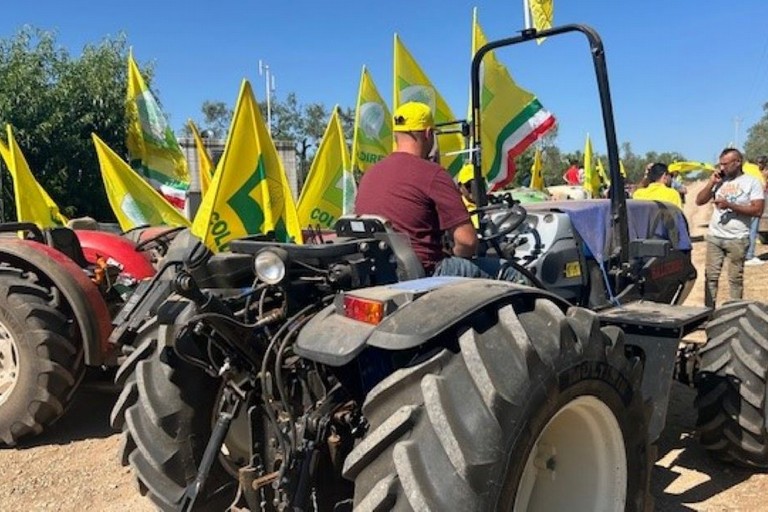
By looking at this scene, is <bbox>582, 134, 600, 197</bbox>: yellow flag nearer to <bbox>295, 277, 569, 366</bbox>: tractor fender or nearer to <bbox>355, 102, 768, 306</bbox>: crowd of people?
<bbox>355, 102, 768, 306</bbox>: crowd of people

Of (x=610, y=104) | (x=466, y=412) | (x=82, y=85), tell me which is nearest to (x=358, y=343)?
(x=466, y=412)

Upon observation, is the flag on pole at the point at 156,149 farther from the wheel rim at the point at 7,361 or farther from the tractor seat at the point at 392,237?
the tractor seat at the point at 392,237

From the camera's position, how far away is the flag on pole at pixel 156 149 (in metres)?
9.56

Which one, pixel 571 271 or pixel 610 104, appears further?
pixel 571 271

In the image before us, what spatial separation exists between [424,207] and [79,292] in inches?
104

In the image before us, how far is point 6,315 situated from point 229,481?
251 cm

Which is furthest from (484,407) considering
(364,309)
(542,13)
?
(542,13)

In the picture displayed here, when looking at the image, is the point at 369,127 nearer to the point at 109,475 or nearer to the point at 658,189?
the point at 658,189

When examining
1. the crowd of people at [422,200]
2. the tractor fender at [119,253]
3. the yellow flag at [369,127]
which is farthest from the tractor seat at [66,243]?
the yellow flag at [369,127]

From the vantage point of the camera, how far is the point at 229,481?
2.96 metres

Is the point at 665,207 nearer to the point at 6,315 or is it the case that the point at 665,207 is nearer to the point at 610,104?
the point at 610,104

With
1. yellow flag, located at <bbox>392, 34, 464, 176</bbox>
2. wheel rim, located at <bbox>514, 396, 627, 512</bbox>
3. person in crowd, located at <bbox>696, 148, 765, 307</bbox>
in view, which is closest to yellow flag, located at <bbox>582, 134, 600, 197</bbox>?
yellow flag, located at <bbox>392, 34, 464, 176</bbox>

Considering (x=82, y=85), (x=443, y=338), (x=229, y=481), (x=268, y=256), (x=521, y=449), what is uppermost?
(x=82, y=85)

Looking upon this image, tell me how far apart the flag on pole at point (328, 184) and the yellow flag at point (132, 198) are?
183 centimetres
